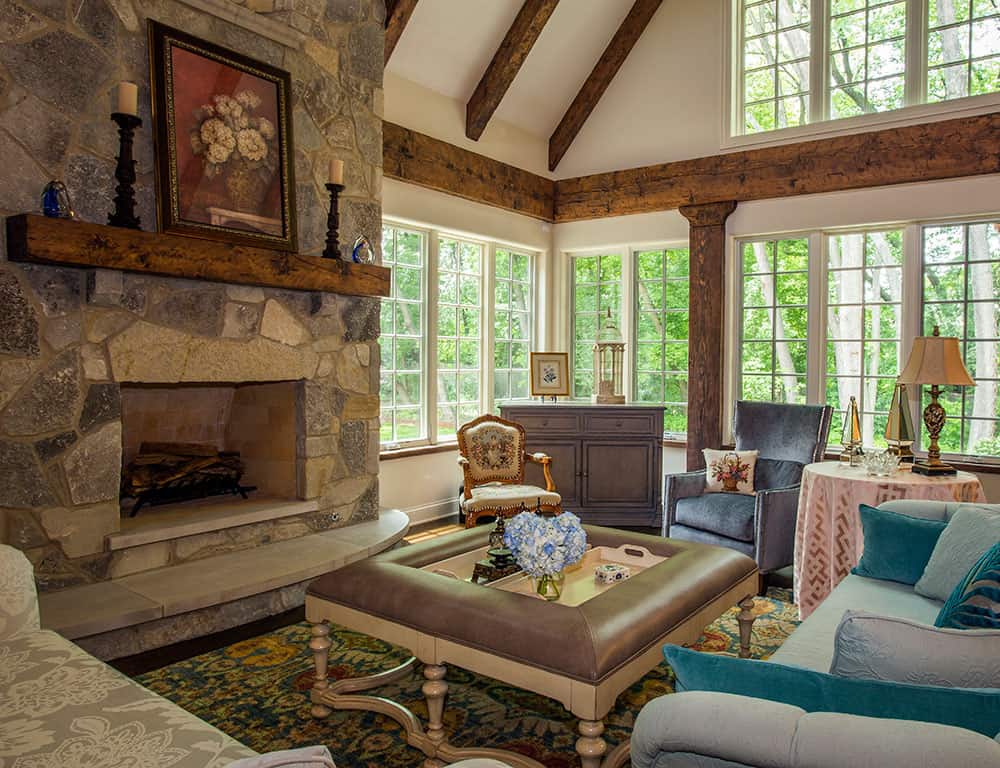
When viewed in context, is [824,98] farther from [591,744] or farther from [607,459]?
[591,744]

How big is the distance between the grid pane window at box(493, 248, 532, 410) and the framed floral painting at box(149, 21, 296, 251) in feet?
9.13

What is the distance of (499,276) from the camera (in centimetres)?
621

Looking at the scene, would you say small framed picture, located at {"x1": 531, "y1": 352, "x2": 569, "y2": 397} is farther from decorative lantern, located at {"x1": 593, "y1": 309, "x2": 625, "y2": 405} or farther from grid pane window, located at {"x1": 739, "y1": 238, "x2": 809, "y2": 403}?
grid pane window, located at {"x1": 739, "y1": 238, "x2": 809, "y2": 403}

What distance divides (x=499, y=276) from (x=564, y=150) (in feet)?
4.45

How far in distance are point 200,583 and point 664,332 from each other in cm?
429

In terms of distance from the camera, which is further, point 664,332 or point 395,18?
point 664,332

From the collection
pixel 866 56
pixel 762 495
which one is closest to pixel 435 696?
pixel 762 495

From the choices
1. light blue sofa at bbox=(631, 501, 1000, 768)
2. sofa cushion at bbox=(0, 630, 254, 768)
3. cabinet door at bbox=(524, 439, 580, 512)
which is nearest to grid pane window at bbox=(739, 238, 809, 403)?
cabinet door at bbox=(524, 439, 580, 512)

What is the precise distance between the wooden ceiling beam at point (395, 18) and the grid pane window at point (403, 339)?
123cm

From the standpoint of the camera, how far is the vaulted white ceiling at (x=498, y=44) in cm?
498

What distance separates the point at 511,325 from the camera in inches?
250

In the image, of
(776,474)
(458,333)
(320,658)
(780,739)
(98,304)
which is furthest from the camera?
(458,333)

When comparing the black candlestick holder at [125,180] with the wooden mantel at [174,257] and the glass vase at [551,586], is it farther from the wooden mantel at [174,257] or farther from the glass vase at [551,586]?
the glass vase at [551,586]

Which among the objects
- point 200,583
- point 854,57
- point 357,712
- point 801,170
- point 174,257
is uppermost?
point 854,57
